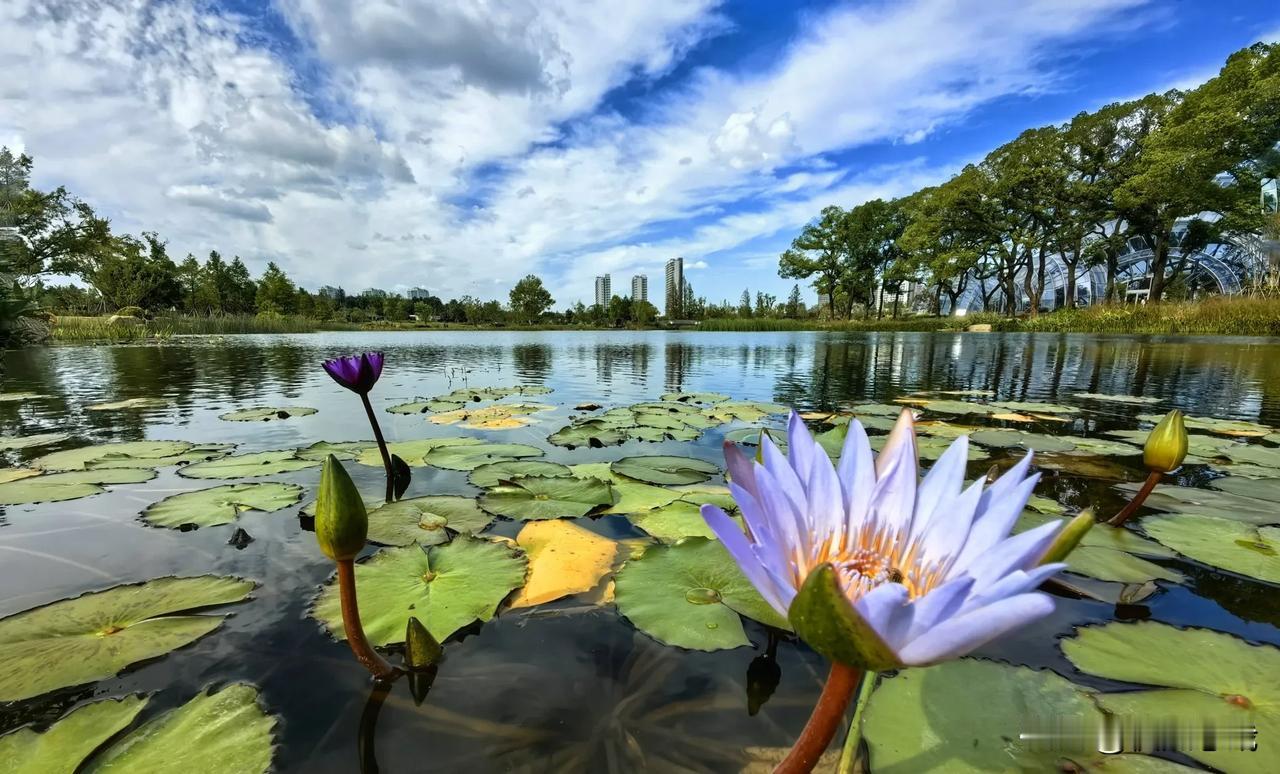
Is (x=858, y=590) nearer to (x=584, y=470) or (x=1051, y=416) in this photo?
(x=584, y=470)

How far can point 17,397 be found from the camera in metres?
5.34

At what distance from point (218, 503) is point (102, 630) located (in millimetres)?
1045

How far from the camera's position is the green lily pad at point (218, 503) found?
2.04 m

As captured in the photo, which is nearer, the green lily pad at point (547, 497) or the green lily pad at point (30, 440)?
the green lily pad at point (547, 497)

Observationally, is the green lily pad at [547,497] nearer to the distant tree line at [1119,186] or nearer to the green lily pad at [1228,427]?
the green lily pad at [1228,427]

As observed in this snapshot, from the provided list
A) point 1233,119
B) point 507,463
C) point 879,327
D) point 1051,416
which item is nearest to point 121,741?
point 507,463

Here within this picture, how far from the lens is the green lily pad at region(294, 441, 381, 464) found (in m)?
3.08

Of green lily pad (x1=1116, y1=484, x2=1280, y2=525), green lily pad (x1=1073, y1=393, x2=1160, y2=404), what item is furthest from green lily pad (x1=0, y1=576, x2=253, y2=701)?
green lily pad (x1=1073, y1=393, x2=1160, y2=404)

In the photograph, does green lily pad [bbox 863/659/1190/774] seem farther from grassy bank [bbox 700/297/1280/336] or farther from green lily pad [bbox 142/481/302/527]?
grassy bank [bbox 700/297/1280/336]

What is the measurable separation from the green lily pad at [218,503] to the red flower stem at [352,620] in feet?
4.83

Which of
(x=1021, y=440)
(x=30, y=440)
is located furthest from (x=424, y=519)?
(x=1021, y=440)

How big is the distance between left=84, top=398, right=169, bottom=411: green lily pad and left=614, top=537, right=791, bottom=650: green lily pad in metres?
5.87

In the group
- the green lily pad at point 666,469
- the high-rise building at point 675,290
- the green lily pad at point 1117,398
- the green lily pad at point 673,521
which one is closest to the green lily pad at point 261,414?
the green lily pad at point 666,469

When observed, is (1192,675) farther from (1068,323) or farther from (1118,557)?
(1068,323)
